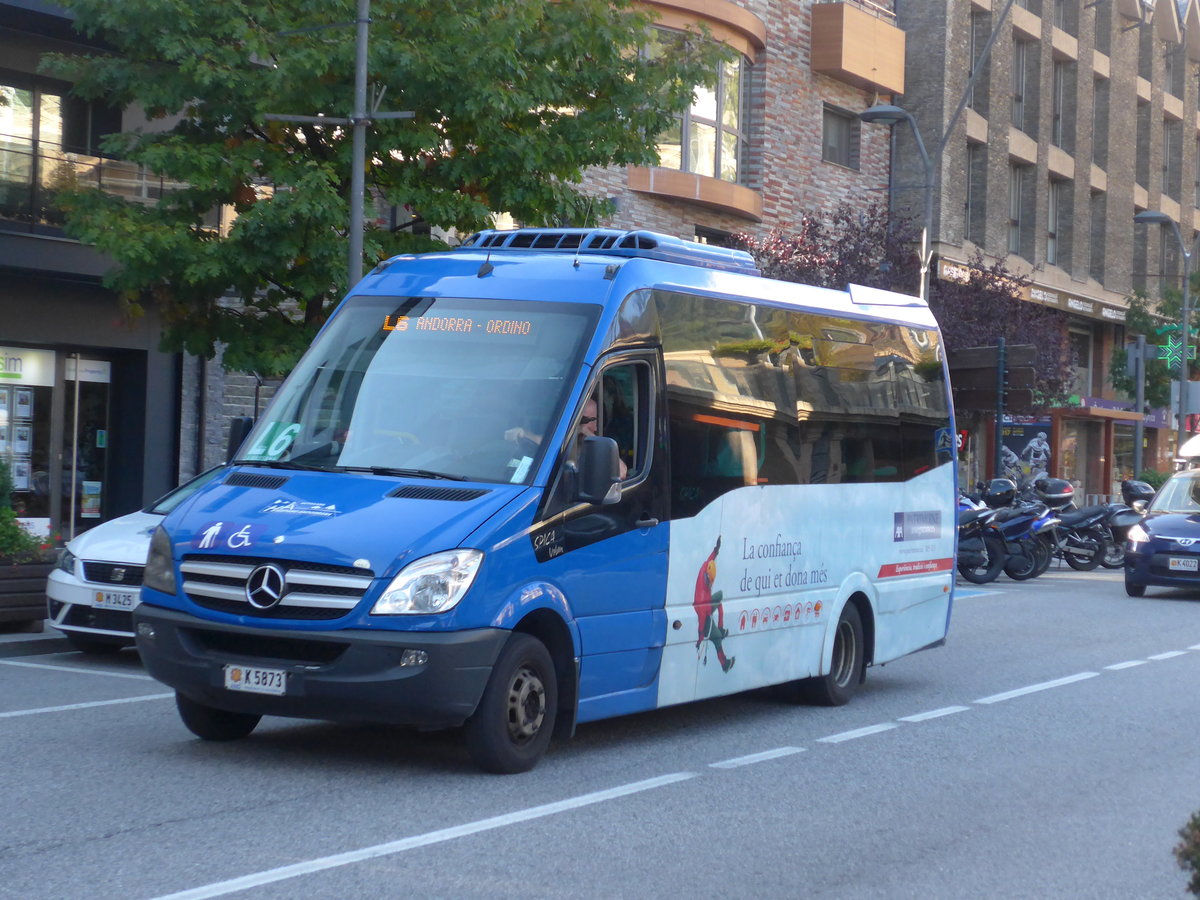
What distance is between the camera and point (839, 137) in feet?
122

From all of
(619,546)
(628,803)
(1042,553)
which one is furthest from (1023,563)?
(628,803)

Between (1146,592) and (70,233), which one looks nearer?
(70,233)

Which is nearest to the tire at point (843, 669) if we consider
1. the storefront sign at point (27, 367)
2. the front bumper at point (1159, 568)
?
the front bumper at point (1159, 568)

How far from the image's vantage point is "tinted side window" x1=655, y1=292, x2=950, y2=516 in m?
9.38

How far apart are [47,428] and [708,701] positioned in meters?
13.2

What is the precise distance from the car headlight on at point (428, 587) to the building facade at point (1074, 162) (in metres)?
31.9

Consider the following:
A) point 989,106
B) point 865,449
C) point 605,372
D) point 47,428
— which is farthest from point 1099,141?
point 605,372

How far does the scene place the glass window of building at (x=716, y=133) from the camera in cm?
3103

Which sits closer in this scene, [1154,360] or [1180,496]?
[1180,496]

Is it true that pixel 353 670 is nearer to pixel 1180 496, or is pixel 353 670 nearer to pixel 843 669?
pixel 843 669

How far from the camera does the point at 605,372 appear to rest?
8648 millimetres

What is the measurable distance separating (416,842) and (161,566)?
2334mm

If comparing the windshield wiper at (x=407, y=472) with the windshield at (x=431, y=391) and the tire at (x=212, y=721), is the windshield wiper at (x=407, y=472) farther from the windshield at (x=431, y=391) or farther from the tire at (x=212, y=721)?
the tire at (x=212, y=721)

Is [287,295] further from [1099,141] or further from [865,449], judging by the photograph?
[1099,141]
